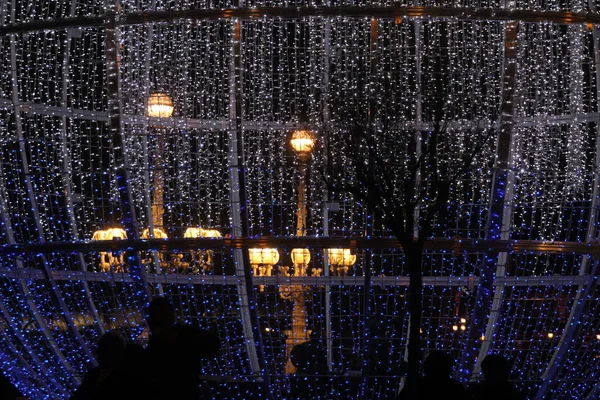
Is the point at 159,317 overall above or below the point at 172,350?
above

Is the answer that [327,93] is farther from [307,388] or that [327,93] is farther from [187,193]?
[307,388]

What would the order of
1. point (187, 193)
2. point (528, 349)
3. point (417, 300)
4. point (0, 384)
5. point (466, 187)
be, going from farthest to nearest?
point (466, 187) → point (187, 193) → point (528, 349) → point (417, 300) → point (0, 384)

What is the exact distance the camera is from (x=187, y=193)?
23.6 ft

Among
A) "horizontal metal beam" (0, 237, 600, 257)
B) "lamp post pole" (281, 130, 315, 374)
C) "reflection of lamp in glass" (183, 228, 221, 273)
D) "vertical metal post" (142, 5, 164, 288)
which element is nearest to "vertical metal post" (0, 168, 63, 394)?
"vertical metal post" (142, 5, 164, 288)

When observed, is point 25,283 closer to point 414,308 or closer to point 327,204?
point 327,204

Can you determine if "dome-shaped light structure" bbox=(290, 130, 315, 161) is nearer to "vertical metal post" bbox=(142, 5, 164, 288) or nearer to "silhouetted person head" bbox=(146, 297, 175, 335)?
"vertical metal post" bbox=(142, 5, 164, 288)

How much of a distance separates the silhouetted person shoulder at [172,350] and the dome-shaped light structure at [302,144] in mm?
2414

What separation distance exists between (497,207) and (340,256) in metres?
1.27

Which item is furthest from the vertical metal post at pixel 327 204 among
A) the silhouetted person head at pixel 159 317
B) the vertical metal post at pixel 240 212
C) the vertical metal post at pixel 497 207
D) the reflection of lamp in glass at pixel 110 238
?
the silhouetted person head at pixel 159 317

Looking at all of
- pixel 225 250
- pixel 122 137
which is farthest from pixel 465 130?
pixel 122 137

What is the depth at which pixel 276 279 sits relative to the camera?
6668 millimetres

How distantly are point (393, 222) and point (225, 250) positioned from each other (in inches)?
56.6

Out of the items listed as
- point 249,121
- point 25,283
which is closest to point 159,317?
point 25,283

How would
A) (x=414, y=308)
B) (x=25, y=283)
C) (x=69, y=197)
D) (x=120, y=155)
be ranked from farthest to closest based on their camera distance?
(x=25, y=283)
(x=69, y=197)
(x=120, y=155)
(x=414, y=308)
